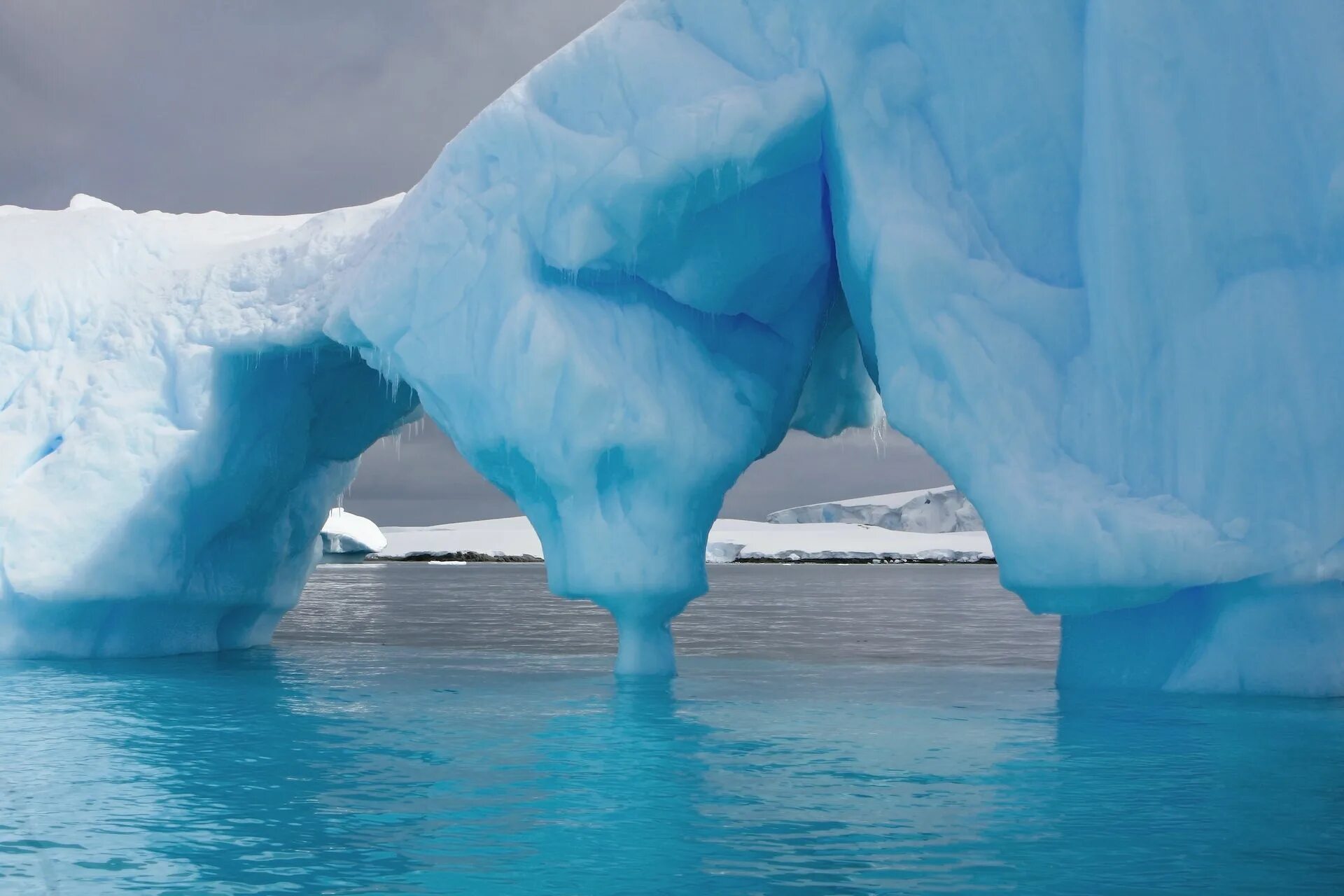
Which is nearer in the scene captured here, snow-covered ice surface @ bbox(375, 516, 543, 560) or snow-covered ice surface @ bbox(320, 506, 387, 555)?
snow-covered ice surface @ bbox(320, 506, 387, 555)

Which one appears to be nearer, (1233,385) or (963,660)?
(1233,385)

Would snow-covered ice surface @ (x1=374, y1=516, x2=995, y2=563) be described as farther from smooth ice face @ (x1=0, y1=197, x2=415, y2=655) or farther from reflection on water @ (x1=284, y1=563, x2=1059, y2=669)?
smooth ice face @ (x1=0, y1=197, x2=415, y2=655)

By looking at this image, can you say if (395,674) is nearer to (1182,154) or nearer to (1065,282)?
(1065,282)

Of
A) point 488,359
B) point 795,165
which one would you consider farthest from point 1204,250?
point 488,359

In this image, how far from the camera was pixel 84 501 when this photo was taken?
12047mm

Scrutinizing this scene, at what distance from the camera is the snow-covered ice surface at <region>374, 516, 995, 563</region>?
181 ft

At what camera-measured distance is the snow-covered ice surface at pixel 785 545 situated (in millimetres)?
55188

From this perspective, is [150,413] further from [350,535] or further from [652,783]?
[350,535]

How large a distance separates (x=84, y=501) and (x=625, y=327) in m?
5.76

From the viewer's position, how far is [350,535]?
50375 millimetres

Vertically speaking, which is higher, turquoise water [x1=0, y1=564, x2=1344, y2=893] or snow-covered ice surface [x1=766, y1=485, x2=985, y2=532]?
snow-covered ice surface [x1=766, y1=485, x2=985, y2=532]

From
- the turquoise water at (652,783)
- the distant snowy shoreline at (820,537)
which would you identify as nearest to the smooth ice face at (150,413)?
the turquoise water at (652,783)

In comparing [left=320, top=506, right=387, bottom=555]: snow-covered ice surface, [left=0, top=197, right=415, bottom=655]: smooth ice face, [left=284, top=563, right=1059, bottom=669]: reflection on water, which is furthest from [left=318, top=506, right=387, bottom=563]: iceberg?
[left=0, top=197, right=415, bottom=655]: smooth ice face

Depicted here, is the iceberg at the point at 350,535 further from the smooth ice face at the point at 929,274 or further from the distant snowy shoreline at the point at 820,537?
the smooth ice face at the point at 929,274
